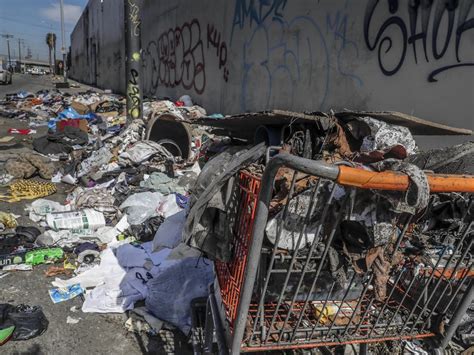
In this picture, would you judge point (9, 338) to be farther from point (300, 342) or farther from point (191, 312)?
point (300, 342)

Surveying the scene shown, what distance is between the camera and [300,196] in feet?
4.30

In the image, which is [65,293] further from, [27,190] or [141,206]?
[27,190]

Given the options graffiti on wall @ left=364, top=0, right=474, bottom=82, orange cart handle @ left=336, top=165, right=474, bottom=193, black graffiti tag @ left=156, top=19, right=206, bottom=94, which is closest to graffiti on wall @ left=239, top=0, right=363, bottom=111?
graffiti on wall @ left=364, top=0, right=474, bottom=82

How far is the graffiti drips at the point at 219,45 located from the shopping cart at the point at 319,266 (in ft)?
22.9

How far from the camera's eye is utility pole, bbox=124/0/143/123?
703 cm

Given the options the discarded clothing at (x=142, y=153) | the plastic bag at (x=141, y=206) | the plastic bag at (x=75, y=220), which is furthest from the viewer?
the discarded clothing at (x=142, y=153)

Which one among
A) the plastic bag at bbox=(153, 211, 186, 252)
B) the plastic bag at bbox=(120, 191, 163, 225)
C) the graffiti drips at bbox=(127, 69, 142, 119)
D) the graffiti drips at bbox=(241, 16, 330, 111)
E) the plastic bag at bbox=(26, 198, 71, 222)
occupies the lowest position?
the plastic bag at bbox=(26, 198, 71, 222)

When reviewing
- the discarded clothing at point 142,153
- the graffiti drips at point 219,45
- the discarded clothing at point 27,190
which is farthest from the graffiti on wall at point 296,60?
the discarded clothing at point 27,190

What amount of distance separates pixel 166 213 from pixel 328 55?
2.90 meters

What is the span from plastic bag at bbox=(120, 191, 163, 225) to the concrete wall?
2.56 meters

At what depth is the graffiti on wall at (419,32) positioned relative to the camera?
117 inches

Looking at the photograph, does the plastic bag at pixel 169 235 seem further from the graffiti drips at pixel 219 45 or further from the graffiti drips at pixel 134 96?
the graffiti drips at pixel 219 45

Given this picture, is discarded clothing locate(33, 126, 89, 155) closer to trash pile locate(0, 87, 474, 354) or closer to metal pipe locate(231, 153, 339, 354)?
trash pile locate(0, 87, 474, 354)

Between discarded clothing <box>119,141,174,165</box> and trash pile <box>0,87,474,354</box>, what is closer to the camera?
trash pile <box>0,87,474,354</box>
